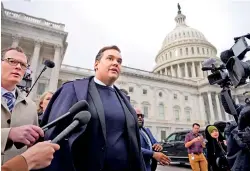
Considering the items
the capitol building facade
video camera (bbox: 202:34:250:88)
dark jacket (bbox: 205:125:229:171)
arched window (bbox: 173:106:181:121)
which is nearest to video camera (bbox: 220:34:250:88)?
video camera (bbox: 202:34:250:88)

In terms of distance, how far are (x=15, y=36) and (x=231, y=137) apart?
2368 cm

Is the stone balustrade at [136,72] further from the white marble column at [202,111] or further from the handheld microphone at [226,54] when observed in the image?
the handheld microphone at [226,54]

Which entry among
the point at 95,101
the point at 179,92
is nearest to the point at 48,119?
the point at 95,101

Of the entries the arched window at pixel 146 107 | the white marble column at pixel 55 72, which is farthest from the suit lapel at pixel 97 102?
the arched window at pixel 146 107

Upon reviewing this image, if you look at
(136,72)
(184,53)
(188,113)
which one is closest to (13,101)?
(136,72)

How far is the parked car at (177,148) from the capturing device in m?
9.89

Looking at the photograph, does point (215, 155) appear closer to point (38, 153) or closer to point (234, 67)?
point (234, 67)

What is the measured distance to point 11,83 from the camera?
163cm

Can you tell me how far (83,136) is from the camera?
1.59 m

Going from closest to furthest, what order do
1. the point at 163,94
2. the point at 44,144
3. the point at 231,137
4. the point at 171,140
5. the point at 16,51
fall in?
the point at 44,144 < the point at 16,51 < the point at 231,137 < the point at 171,140 < the point at 163,94

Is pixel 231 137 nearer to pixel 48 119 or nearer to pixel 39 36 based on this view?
pixel 48 119

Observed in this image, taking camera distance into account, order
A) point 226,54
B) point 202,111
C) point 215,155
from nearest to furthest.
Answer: point 226,54 < point 215,155 < point 202,111

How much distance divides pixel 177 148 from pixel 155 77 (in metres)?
29.5

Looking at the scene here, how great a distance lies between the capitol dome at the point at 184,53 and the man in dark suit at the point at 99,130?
176ft
